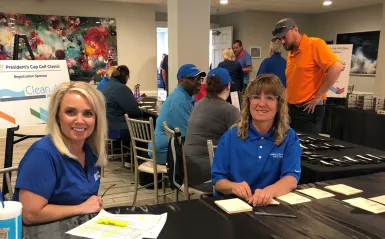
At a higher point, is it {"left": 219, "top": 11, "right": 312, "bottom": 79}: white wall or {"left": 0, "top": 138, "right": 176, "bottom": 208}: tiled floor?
{"left": 219, "top": 11, "right": 312, "bottom": 79}: white wall

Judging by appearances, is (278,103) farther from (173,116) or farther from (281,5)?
(281,5)

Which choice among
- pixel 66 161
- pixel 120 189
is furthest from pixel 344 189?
pixel 120 189

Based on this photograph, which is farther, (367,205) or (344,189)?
(344,189)

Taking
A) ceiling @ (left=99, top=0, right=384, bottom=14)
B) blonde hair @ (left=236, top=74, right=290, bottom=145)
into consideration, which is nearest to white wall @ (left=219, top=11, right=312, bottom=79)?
ceiling @ (left=99, top=0, right=384, bottom=14)

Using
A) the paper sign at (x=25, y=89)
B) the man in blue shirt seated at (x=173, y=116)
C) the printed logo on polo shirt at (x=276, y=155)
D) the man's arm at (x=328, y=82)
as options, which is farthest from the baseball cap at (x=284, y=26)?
the paper sign at (x=25, y=89)

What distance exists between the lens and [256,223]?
1281 mm

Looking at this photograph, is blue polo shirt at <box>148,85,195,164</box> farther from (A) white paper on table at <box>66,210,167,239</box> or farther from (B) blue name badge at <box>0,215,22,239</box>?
(B) blue name badge at <box>0,215,22,239</box>

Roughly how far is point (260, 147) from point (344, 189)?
1.41 ft

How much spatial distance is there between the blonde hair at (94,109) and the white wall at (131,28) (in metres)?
5.49

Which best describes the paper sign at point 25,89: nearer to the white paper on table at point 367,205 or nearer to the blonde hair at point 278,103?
the blonde hair at point 278,103

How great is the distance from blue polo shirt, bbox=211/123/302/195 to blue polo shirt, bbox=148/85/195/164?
1383mm

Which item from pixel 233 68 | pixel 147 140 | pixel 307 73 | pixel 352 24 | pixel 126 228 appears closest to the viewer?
pixel 126 228

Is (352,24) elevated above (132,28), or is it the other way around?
(352,24)

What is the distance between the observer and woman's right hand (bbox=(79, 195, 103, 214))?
4.59 ft
